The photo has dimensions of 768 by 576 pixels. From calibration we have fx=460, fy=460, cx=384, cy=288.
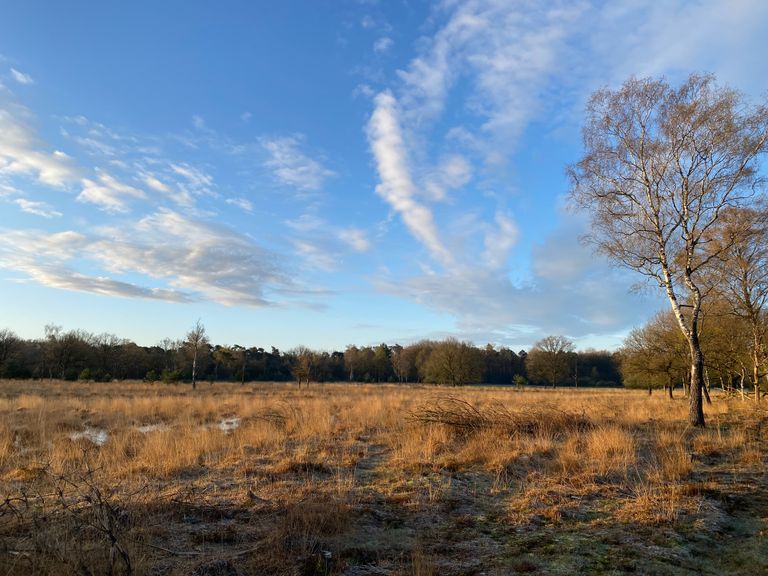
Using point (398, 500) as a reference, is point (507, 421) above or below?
above

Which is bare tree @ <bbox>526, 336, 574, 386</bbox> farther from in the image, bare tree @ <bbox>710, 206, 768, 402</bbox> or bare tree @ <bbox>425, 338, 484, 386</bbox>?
bare tree @ <bbox>710, 206, 768, 402</bbox>

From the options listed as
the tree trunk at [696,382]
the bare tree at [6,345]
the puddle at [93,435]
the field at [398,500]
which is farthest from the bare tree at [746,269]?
the bare tree at [6,345]

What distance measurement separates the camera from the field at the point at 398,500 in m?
4.01

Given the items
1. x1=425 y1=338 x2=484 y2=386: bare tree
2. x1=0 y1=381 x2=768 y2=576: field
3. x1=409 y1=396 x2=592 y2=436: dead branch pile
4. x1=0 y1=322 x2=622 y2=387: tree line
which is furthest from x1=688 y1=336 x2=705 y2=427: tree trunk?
x1=425 y1=338 x2=484 y2=386: bare tree

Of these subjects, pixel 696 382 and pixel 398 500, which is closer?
pixel 398 500

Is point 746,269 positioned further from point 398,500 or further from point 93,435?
point 93,435

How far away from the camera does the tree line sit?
47094 mm

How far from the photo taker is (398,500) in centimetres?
609

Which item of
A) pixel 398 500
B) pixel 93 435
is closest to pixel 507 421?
pixel 398 500

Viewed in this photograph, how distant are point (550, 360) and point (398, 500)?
60.8m

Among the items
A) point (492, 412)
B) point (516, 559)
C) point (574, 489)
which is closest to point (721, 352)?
point (492, 412)

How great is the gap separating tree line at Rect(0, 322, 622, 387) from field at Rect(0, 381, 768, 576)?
31902mm

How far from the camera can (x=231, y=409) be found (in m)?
19.2

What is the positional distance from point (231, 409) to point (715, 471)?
16.7 metres
